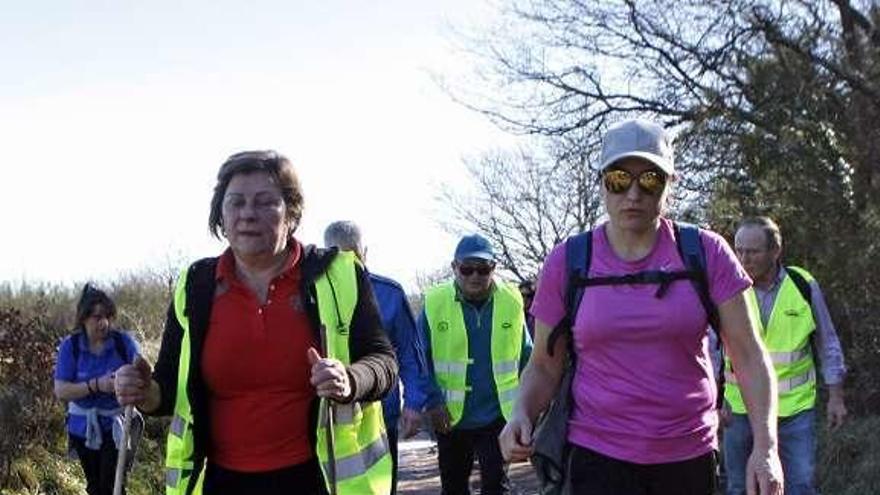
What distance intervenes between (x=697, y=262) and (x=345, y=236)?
12.4 feet

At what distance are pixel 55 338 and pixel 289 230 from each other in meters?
10.00

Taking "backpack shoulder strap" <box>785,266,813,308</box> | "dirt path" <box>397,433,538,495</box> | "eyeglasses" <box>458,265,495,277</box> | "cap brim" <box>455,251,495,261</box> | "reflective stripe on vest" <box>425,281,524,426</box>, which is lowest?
"dirt path" <box>397,433,538,495</box>

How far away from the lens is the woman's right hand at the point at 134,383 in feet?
13.5

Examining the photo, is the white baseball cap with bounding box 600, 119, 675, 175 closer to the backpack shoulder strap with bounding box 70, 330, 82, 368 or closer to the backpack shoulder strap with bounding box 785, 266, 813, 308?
the backpack shoulder strap with bounding box 785, 266, 813, 308

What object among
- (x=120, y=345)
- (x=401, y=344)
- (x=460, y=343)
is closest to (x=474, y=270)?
(x=460, y=343)

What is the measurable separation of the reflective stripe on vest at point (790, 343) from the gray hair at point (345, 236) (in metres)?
2.33

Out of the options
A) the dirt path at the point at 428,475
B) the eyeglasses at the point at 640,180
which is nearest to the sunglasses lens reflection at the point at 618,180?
the eyeglasses at the point at 640,180

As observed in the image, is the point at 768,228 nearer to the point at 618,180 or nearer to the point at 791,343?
the point at 791,343

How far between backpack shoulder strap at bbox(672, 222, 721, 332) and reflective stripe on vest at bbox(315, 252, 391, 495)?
1.11 meters

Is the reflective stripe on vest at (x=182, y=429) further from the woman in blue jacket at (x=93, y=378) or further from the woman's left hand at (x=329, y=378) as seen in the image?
the woman in blue jacket at (x=93, y=378)

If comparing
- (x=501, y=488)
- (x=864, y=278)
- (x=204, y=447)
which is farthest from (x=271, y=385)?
(x=864, y=278)

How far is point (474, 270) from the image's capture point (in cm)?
824

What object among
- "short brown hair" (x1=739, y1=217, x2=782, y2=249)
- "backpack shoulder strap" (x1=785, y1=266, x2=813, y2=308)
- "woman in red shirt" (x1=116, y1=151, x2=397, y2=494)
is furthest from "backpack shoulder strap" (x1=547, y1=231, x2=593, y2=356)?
"backpack shoulder strap" (x1=785, y1=266, x2=813, y2=308)

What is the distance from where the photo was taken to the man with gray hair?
764cm
